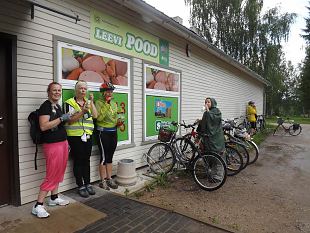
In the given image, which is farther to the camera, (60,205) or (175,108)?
(175,108)

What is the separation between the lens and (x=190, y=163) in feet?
17.0

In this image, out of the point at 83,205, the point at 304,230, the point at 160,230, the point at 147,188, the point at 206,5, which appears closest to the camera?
the point at 160,230

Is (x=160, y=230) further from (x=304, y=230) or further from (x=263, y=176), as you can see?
(x=263, y=176)

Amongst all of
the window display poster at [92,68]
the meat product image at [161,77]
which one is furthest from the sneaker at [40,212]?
the meat product image at [161,77]

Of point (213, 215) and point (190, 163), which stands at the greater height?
point (190, 163)

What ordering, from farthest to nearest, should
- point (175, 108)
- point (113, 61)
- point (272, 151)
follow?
point (272, 151) → point (175, 108) → point (113, 61)

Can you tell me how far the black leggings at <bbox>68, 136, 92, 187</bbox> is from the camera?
392cm

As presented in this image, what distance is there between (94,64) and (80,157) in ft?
5.67

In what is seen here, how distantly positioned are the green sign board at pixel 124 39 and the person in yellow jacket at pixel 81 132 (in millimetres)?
1287

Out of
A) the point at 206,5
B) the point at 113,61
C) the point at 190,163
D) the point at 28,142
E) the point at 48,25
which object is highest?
the point at 206,5

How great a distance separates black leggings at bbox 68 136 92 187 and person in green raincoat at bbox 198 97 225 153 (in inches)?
94.3

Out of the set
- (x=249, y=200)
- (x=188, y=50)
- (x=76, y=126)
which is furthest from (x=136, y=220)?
(x=188, y=50)

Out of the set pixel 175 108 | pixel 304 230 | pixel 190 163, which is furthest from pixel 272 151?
pixel 304 230

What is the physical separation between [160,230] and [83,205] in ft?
4.04
